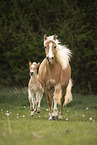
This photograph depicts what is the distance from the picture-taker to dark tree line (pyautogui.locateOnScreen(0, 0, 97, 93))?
20.4 meters

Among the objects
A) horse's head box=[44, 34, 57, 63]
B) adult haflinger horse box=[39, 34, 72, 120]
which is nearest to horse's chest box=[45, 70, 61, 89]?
adult haflinger horse box=[39, 34, 72, 120]

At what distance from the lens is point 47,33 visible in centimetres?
2083

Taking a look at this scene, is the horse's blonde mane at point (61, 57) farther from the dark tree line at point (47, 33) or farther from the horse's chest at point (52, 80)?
the dark tree line at point (47, 33)

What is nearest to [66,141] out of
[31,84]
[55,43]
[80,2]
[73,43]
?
[55,43]

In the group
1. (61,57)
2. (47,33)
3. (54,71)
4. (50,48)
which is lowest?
(54,71)

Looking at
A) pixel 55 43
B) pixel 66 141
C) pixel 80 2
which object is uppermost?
pixel 80 2

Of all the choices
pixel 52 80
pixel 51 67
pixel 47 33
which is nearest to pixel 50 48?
pixel 51 67

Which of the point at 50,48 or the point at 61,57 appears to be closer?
the point at 50,48

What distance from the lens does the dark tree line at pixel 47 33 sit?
67.1 ft

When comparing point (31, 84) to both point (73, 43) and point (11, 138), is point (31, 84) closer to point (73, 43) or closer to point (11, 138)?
point (11, 138)

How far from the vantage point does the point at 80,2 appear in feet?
73.2

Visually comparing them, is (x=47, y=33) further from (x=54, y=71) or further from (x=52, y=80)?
(x=52, y=80)

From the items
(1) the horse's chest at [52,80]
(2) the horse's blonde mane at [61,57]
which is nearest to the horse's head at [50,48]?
(2) the horse's blonde mane at [61,57]

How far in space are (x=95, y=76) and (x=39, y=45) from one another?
14.9 feet
